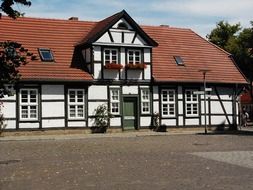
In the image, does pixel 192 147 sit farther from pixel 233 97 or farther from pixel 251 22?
pixel 251 22

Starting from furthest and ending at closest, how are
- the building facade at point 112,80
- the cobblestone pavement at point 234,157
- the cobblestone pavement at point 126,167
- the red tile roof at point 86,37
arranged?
the red tile roof at point 86,37
the building facade at point 112,80
the cobblestone pavement at point 234,157
the cobblestone pavement at point 126,167

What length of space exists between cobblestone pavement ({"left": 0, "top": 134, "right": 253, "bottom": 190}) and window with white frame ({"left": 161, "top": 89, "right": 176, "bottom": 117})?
11306 mm

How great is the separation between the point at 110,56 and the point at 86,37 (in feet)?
8.16

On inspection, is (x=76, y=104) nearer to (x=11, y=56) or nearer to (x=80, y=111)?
(x=80, y=111)

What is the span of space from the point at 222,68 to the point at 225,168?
22.8 m

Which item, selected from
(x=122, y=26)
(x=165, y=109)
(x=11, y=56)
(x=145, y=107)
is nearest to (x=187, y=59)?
(x=165, y=109)

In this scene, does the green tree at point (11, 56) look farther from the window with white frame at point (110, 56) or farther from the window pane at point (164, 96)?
the window pane at point (164, 96)

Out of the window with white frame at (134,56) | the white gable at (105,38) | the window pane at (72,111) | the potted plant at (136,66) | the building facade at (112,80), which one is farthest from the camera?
the window with white frame at (134,56)

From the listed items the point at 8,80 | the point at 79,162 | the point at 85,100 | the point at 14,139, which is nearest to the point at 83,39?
the point at 85,100

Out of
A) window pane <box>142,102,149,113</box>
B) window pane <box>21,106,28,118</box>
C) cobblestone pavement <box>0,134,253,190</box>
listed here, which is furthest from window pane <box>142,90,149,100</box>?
cobblestone pavement <box>0,134,253,190</box>

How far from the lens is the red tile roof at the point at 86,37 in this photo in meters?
29.2

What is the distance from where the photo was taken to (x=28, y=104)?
2786 centimetres

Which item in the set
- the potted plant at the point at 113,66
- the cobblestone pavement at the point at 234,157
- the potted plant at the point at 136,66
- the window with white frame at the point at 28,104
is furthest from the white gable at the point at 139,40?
the cobblestone pavement at the point at 234,157

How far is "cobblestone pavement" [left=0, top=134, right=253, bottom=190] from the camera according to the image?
10711mm
